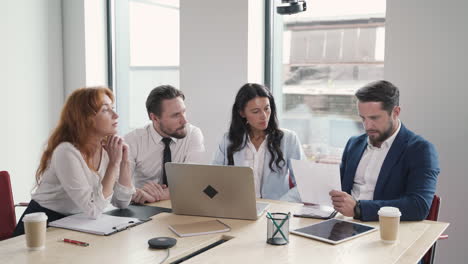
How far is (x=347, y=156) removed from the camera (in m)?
2.88

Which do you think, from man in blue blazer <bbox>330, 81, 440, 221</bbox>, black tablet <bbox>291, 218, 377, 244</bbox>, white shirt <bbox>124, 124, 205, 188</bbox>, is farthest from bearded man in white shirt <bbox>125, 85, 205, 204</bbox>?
black tablet <bbox>291, 218, 377, 244</bbox>

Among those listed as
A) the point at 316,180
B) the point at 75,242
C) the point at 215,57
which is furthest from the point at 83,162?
the point at 215,57

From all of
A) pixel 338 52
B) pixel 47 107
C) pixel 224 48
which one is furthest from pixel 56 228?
pixel 47 107

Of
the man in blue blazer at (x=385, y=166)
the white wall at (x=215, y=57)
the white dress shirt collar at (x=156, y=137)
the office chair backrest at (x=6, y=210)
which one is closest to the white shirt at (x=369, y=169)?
the man in blue blazer at (x=385, y=166)

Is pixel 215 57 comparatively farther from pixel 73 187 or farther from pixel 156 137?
pixel 73 187

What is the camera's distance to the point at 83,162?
2443mm

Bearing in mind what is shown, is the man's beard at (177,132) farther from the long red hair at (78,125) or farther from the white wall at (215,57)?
the white wall at (215,57)

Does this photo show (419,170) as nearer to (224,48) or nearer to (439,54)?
(439,54)

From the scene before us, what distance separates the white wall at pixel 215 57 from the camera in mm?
3824

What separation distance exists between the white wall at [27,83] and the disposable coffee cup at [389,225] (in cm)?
333

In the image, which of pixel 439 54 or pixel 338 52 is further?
pixel 338 52

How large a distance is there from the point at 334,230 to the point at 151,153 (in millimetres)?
1421

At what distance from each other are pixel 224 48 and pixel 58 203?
1.85 meters

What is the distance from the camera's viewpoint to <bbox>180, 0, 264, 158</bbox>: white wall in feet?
12.5
